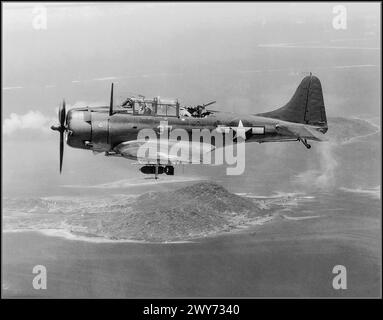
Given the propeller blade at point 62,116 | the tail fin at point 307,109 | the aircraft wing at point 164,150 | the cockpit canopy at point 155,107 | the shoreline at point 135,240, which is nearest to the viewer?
the aircraft wing at point 164,150

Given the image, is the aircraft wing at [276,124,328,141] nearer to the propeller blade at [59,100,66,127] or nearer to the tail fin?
the tail fin

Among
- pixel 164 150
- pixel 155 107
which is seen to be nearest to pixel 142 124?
pixel 155 107

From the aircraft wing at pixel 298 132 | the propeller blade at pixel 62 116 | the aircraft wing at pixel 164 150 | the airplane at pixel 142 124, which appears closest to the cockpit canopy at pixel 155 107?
the airplane at pixel 142 124

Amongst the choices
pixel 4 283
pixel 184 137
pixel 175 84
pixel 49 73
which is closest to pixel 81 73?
pixel 49 73

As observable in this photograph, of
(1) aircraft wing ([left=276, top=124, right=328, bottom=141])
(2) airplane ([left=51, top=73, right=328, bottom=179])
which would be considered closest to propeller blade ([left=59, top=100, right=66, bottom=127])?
(2) airplane ([left=51, top=73, right=328, bottom=179])

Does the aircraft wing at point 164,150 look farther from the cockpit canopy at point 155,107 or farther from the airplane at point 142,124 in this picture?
the cockpit canopy at point 155,107

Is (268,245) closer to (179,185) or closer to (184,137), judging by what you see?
(179,185)
